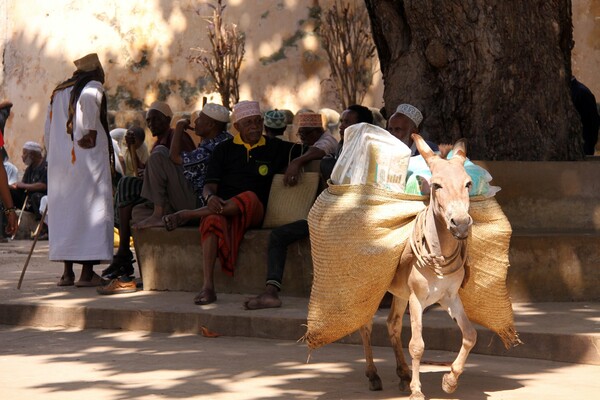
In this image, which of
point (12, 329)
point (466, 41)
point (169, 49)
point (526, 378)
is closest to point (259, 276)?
point (12, 329)

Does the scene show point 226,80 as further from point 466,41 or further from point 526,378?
point 526,378

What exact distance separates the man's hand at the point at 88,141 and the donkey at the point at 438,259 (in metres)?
5.10

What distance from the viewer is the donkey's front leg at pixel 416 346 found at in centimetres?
632

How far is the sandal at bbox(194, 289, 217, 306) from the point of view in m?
9.93

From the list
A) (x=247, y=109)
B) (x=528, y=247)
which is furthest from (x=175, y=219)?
(x=528, y=247)

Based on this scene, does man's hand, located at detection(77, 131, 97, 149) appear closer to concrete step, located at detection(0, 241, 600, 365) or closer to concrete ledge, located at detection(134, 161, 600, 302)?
concrete ledge, located at detection(134, 161, 600, 302)

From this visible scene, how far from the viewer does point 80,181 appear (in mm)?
11391

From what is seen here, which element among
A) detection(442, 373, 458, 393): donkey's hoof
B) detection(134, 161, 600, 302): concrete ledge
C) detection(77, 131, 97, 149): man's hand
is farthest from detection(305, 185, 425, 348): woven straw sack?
detection(77, 131, 97, 149): man's hand

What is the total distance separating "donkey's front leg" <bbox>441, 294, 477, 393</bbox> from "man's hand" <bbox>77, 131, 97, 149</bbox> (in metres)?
5.34

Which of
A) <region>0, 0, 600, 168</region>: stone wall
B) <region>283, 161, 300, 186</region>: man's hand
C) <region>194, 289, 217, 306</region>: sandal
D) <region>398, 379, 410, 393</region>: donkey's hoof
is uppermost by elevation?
<region>0, 0, 600, 168</region>: stone wall

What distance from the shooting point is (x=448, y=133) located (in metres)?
11.1

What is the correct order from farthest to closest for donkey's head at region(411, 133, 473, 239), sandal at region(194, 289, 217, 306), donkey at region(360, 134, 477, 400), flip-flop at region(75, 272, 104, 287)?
flip-flop at region(75, 272, 104, 287) → sandal at region(194, 289, 217, 306) → donkey at region(360, 134, 477, 400) → donkey's head at region(411, 133, 473, 239)

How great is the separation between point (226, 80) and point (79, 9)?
3.88 m

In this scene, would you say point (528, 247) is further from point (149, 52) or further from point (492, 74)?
point (149, 52)
